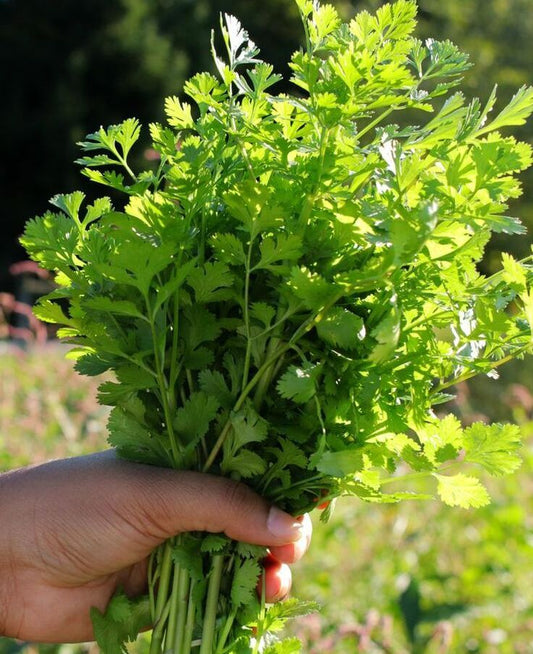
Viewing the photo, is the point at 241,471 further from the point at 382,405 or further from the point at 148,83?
the point at 148,83

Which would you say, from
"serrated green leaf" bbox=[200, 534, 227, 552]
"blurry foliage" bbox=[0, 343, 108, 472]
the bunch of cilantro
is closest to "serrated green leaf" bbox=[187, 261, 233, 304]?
the bunch of cilantro

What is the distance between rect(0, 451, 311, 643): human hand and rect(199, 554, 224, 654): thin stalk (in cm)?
6

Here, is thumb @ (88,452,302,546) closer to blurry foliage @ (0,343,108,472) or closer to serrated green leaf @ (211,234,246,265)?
serrated green leaf @ (211,234,246,265)

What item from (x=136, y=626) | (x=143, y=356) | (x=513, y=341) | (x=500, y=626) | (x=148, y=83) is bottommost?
(x=500, y=626)

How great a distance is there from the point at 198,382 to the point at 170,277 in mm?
190

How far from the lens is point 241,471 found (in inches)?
48.4

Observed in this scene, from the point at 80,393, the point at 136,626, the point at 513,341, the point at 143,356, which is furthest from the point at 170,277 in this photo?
the point at 80,393

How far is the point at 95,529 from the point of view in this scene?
1.37m

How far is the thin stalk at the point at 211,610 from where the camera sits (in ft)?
4.00

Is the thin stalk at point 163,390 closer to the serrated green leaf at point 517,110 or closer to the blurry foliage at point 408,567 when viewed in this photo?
the serrated green leaf at point 517,110

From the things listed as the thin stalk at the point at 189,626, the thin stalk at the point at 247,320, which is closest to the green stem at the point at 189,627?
the thin stalk at the point at 189,626

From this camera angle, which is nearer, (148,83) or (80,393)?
(80,393)

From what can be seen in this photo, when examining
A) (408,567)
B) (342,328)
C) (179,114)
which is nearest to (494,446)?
(342,328)

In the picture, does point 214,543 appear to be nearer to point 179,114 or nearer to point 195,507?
Result: point 195,507
